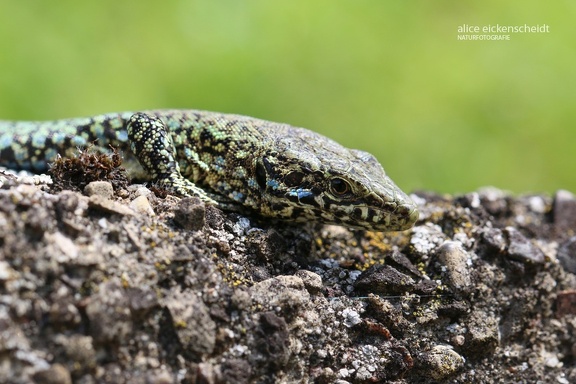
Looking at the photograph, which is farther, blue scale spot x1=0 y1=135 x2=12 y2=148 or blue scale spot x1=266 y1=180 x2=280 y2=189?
blue scale spot x1=0 y1=135 x2=12 y2=148

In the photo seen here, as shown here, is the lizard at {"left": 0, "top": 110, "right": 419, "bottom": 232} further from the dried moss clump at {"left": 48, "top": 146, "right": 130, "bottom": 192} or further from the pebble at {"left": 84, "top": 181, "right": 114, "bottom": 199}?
the pebble at {"left": 84, "top": 181, "right": 114, "bottom": 199}

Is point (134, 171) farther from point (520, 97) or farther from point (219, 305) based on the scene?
point (520, 97)

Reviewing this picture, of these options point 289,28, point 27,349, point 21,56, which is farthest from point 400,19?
point 27,349

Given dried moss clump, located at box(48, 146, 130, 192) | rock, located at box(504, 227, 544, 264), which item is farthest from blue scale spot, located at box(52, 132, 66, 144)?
rock, located at box(504, 227, 544, 264)

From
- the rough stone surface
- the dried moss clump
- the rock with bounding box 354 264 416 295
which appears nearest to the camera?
the rough stone surface

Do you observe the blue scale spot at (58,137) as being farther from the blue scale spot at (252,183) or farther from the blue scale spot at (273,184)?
the blue scale spot at (273,184)

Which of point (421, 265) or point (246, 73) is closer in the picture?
point (421, 265)

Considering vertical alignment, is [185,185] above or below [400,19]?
below

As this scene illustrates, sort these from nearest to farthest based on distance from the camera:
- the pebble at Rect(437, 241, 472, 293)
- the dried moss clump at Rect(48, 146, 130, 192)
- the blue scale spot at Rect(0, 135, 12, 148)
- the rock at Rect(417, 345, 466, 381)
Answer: the dried moss clump at Rect(48, 146, 130, 192), the rock at Rect(417, 345, 466, 381), the pebble at Rect(437, 241, 472, 293), the blue scale spot at Rect(0, 135, 12, 148)
